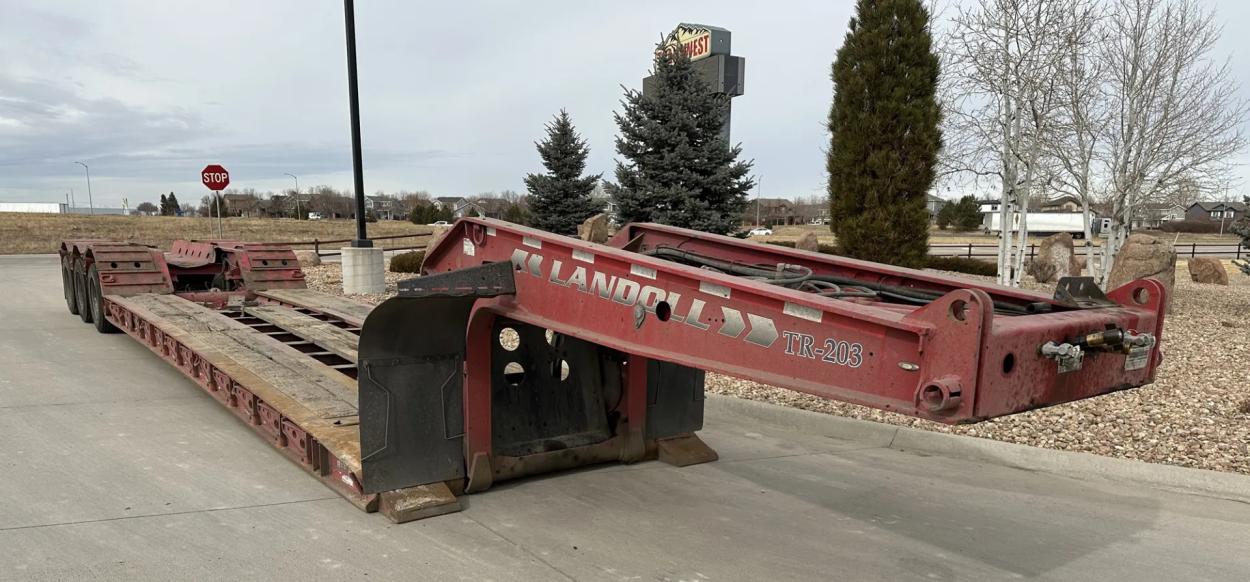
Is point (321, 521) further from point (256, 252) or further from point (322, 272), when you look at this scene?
point (322, 272)

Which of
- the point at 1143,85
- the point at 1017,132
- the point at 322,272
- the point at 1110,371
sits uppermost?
the point at 1143,85

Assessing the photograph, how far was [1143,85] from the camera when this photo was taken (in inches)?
475

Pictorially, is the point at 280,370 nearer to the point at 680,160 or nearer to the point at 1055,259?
the point at 680,160

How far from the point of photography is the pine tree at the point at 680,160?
14.9m

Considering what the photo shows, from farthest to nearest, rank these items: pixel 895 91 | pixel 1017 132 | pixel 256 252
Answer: pixel 895 91 < pixel 1017 132 < pixel 256 252

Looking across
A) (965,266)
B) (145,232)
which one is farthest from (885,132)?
(145,232)

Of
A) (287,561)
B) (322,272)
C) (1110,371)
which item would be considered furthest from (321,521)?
(322,272)

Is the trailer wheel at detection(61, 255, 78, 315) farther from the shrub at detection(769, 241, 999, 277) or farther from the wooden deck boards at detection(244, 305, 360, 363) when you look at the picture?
the shrub at detection(769, 241, 999, 277)

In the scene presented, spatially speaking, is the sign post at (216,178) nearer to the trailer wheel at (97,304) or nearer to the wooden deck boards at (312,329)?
the trailer wheel at (97,304)

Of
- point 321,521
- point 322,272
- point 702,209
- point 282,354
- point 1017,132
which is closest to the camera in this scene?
point 321,521

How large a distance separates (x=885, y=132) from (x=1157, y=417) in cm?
867

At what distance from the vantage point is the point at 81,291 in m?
10.4

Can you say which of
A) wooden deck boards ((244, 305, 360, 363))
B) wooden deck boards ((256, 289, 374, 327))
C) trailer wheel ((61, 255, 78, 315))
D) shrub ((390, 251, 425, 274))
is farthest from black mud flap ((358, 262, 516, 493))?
shrub ((390, 251, 425, 274))

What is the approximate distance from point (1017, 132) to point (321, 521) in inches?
458
